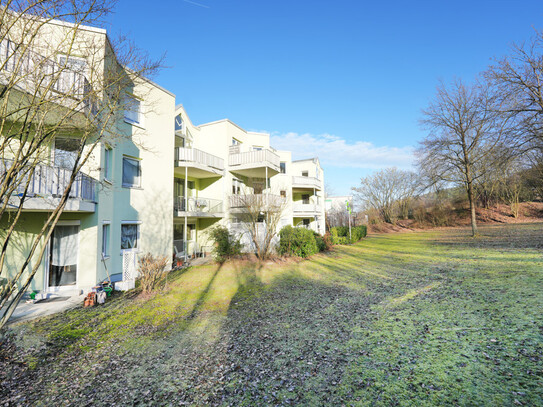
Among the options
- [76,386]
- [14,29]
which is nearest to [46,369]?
[76,386]

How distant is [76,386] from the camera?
3.86m

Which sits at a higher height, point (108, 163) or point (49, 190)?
point (108, 163)

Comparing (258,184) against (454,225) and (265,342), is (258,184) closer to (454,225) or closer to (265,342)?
(265,342)

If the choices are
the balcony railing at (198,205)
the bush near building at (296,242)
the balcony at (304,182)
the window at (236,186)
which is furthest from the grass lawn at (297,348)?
the balcony at (304,182)

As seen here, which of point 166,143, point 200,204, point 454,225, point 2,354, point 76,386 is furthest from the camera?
point 454,225

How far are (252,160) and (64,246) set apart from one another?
40.6ft

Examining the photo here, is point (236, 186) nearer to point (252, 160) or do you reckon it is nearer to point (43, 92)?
point (252, 160)

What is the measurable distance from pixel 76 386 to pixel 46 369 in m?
1.01

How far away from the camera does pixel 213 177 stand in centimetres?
1895

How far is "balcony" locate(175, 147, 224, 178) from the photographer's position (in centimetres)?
1527

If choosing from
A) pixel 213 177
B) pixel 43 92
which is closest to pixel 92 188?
pixel 43 92

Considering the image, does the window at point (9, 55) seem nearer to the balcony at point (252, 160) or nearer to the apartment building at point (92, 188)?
the apartment building at point (92, 188)

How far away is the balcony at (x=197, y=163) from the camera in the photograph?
15.3 metres

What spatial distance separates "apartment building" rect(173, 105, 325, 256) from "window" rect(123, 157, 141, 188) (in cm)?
326
